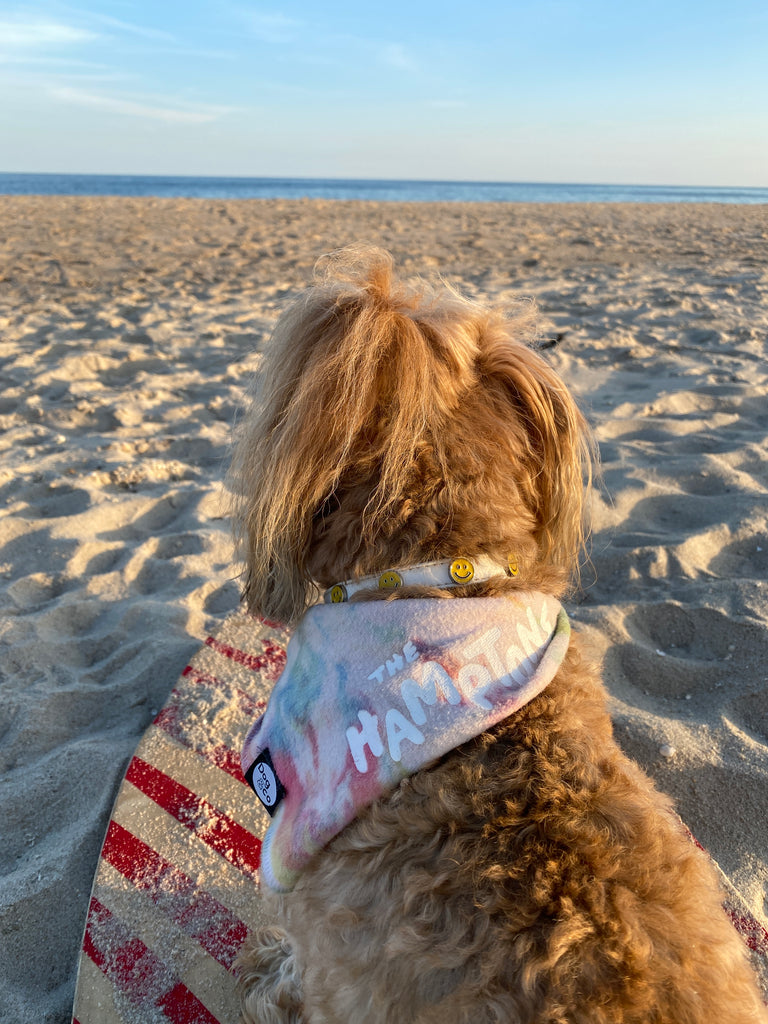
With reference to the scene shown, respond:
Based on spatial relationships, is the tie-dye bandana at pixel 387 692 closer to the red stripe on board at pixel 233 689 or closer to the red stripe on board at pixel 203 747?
the red stripe on board at pixel 203 747

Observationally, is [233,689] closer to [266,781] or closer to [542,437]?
[266,781]

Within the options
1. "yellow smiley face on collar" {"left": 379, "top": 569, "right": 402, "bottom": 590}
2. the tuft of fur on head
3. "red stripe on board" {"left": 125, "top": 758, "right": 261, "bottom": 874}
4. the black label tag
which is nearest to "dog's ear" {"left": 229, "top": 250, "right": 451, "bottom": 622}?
the tuft of fur on head

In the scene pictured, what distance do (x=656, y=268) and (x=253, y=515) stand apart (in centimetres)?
1081

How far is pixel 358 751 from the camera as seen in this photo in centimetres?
124

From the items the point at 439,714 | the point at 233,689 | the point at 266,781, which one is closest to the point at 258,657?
the point at 233,689

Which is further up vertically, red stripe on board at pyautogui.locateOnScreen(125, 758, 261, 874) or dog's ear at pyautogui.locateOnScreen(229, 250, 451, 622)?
dog's ear at pyautogui.locateOnScreen(229, 250, 451, 622)

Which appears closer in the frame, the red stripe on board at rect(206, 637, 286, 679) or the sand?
the sand

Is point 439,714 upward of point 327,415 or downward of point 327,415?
downward

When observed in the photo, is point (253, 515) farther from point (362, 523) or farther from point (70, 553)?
point (70, 553)

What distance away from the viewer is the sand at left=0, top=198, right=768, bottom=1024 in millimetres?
2230

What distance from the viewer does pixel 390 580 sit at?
4.51 ft

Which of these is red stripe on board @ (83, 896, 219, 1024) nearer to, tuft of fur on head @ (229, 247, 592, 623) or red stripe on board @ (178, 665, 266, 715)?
red stripe on board @ (178, 665, 266, 715)

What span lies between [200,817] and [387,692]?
131 cm

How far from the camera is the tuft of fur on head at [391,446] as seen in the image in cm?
141
